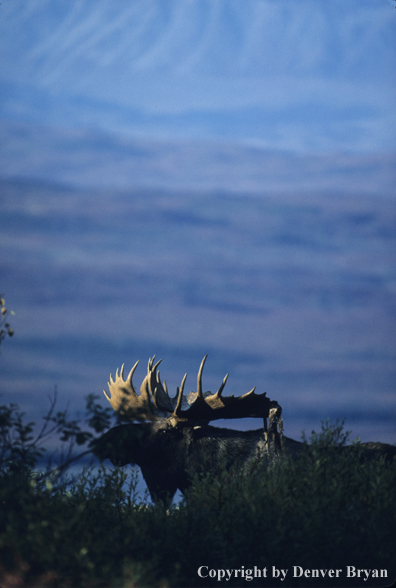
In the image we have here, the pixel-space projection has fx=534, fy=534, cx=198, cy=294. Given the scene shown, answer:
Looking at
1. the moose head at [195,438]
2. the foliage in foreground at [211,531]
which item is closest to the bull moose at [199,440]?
the moose head at [195,438]

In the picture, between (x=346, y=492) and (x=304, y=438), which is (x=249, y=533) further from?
(x=304, y=438)

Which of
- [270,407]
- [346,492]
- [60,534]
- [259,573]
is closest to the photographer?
[60,534]

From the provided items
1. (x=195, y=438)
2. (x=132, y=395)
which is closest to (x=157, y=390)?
(x=132, y=395)

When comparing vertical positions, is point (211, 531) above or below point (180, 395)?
below

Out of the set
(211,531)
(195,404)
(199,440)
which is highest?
(195,404)

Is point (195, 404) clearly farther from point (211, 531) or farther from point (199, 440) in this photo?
point (211, 531)

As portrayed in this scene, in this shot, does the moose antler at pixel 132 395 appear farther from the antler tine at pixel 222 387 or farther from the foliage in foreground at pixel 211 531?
the foliage in foreground at pixel 211 531

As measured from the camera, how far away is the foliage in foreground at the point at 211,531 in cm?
466

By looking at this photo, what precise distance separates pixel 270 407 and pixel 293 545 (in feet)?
12.9

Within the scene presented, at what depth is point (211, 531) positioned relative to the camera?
5.93 metres

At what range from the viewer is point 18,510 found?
585 centimetres

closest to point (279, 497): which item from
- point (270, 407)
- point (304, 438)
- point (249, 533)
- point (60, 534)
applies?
point (249, 533)

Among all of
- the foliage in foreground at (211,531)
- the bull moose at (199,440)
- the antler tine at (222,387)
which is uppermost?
the antler tine at (222,387)

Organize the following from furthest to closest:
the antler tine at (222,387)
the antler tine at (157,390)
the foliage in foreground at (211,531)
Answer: the antler tine at (157,390) < the antler tine at (222,387) < the foliage in foreground at (211,531)
